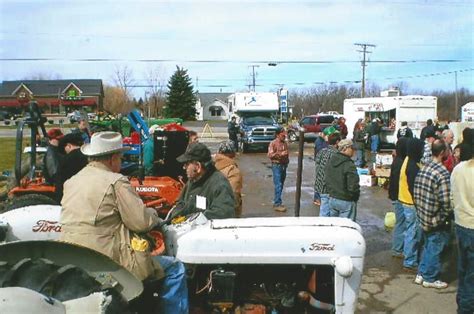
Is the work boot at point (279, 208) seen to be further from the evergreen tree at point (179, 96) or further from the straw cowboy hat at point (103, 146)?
the evergreen tree at point (179, 96)

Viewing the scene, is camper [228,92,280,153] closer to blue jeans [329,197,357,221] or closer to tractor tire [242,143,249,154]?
tractor tire [242,143,249,154]

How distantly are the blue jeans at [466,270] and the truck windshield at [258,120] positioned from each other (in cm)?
2219

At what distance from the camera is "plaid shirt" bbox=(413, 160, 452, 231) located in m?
6.12

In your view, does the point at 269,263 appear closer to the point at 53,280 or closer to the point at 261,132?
the point at 53,280

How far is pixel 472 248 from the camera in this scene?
197 inches

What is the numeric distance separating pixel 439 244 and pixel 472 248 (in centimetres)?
135

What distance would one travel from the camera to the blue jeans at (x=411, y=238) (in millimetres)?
7059

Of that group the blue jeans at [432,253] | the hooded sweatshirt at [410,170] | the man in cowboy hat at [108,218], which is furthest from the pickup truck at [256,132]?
the man in cowboy hat at [108,218]

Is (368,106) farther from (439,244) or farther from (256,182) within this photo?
(439,244)

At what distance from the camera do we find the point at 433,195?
242 inches

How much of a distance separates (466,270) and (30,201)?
5942 millimetres

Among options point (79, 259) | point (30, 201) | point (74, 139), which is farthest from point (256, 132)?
point (79, 259)

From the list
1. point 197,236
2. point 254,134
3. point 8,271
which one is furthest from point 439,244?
point 254,134

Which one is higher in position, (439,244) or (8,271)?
(8,271)
